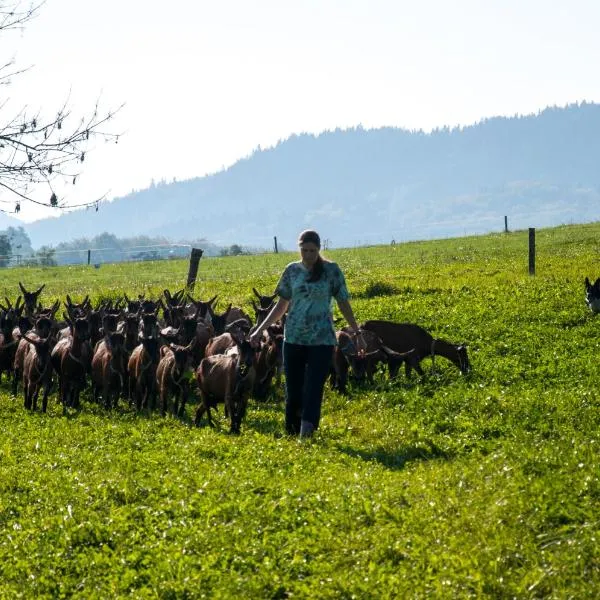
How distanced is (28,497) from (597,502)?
17.6 feet

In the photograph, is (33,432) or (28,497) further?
(33,432)

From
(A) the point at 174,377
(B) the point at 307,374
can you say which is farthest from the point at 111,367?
(B) the point at 307,374

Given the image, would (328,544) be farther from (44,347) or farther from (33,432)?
(44,347)

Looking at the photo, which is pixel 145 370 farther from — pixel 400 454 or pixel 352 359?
pixel 400 454

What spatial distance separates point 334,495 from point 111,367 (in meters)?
7.98

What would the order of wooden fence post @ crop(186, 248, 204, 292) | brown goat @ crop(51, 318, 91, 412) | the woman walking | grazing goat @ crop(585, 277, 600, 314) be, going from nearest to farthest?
the woman walking → brown goat @ crop(51, 318, 91, 412) → grazing goat @ crop(585, 277, 600, 314) → wooden fence post @ crop(186, 248, 204, 292)

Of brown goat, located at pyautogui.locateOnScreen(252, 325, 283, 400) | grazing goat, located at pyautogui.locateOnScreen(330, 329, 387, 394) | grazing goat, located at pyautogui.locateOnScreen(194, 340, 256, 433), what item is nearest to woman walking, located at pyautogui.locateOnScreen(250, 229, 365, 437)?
grazing goat, located at pyautogui.locateOnScreen(194, 340, 256, 433)

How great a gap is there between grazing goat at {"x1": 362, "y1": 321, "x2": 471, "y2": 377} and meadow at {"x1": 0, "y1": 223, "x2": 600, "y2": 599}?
0.29 meters

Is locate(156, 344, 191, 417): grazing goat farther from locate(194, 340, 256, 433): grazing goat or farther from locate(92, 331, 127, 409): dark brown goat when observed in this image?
locate(92, 331, 127, 409): dark brown goat

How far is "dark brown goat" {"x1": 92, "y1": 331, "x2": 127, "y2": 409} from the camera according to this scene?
→ 16.9 metres

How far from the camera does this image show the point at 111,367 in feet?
55.2

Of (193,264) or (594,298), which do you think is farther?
(193,264)

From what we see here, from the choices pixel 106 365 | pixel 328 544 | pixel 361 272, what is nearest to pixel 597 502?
pixel 328 544

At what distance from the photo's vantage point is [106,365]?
16891 mm
